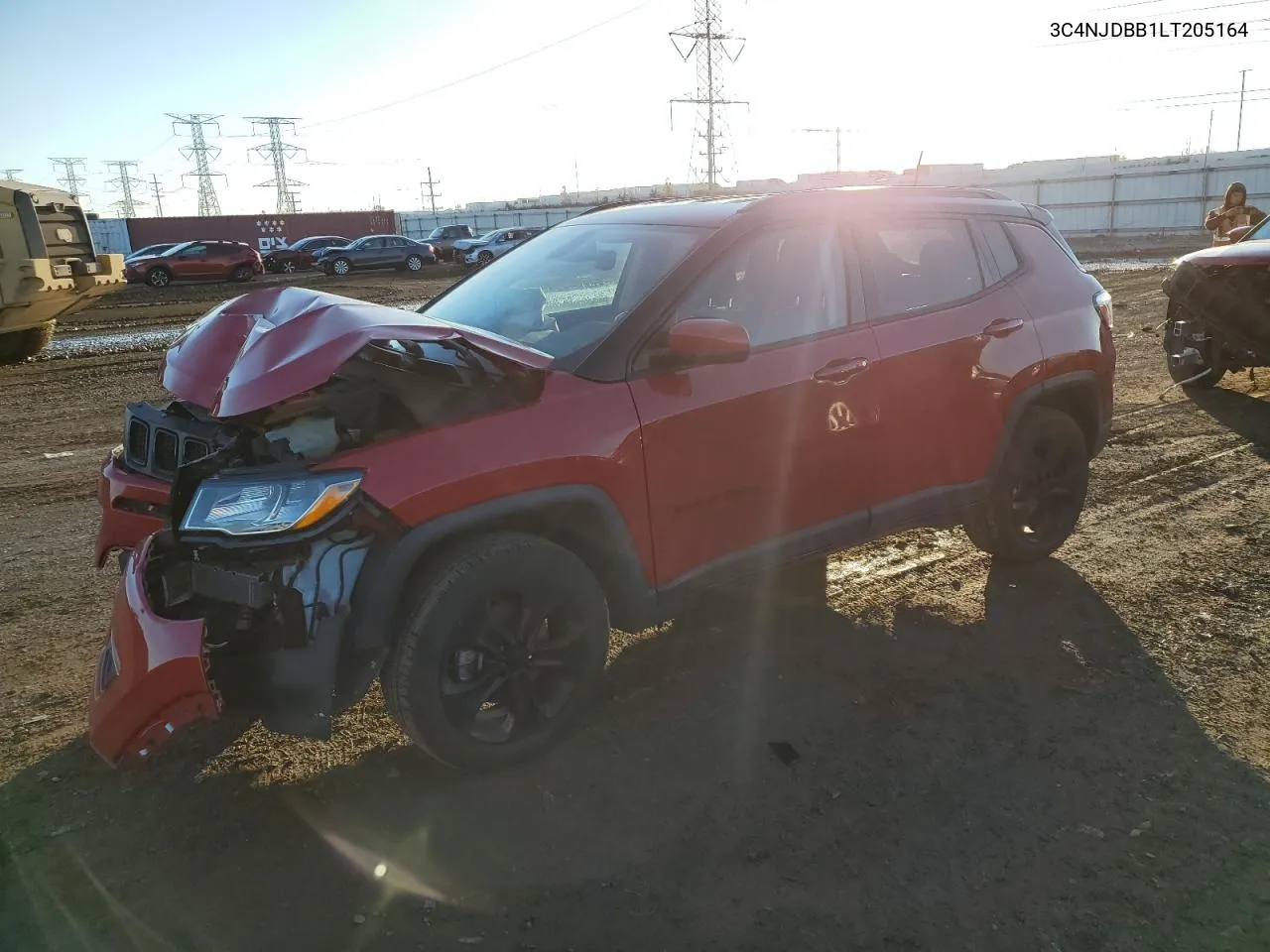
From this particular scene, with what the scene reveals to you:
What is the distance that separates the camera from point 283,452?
9.24 ft

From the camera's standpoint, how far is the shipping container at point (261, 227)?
46.2 m

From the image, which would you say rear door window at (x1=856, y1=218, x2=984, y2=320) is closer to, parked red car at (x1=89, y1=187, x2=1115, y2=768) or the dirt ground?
parked red car at (x1=89, y1=187, x2=1115, y2=768)

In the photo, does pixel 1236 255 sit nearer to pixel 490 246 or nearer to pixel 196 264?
pixel 196 264

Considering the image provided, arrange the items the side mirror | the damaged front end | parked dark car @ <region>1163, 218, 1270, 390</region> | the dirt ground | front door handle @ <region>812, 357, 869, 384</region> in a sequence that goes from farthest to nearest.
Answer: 1. parked dark car @ <region>1163, 218, 1270, 390</region>
2. front door handle @ <region>812, 357, 869, 384</region>
3. the side mirror
4. the damaged front end
5. the dirt ground

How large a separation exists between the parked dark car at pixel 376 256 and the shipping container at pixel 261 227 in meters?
14.8

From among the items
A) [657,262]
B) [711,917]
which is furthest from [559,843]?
[657,262]

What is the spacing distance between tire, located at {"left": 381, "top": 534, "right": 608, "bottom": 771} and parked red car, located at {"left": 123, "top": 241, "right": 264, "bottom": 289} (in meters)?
31.4

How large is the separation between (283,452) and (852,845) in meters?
2.08

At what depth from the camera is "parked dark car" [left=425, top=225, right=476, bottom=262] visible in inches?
1564

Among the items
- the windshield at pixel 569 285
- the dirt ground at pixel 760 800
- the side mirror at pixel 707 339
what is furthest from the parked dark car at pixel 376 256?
the side mirror at pixel 707 339

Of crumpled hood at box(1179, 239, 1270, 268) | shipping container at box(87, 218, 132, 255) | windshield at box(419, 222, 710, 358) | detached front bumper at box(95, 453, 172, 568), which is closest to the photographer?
detached front bumper at box(95, 453, 172, 568)

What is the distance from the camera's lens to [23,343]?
41.4 ft

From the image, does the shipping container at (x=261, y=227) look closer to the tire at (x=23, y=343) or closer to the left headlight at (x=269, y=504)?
the tire at (x=23, y=343)

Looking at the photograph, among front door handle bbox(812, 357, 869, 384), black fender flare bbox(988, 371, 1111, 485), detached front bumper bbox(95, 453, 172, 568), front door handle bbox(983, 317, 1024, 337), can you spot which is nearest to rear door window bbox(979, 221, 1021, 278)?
front door handle bbox(983, 317, 1024, 337)
